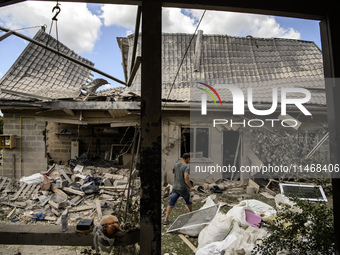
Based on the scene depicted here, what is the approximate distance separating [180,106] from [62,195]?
500cm

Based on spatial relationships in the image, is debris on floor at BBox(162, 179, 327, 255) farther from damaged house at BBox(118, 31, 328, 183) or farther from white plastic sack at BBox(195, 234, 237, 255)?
damaged house at BBox(118, 31, 328, 183)

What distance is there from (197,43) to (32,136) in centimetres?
879

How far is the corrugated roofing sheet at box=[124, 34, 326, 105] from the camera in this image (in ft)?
33.2

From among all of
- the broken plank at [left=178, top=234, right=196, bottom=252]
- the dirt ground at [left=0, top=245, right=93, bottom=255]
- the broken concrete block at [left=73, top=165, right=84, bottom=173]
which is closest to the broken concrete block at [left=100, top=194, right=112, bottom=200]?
the broken concrete block at [left=73, top=165, right=84, bottom=173]

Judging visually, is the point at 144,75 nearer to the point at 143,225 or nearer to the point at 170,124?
the point at 143,225

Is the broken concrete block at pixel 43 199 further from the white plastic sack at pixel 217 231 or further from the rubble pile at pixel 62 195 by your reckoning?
the white plastic sack at pixel 217 231

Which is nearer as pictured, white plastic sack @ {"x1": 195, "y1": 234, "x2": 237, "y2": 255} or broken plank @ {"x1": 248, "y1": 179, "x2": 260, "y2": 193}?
white plastic sack @ {"x1": 195, "y1": 234, "x2": 237, "y2": 255}

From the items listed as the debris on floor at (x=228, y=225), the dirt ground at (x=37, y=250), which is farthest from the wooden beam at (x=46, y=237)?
the dirt ground at (x=37, y=250)

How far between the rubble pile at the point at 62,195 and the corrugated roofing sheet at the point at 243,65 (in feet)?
12.7

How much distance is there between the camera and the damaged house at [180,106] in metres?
8.62

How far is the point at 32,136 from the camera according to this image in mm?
9000

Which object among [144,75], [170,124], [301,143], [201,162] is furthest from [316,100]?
[144,75]

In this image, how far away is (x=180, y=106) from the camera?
8.56 meters

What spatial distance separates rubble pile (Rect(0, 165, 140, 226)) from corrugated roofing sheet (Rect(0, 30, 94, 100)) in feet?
9.87
